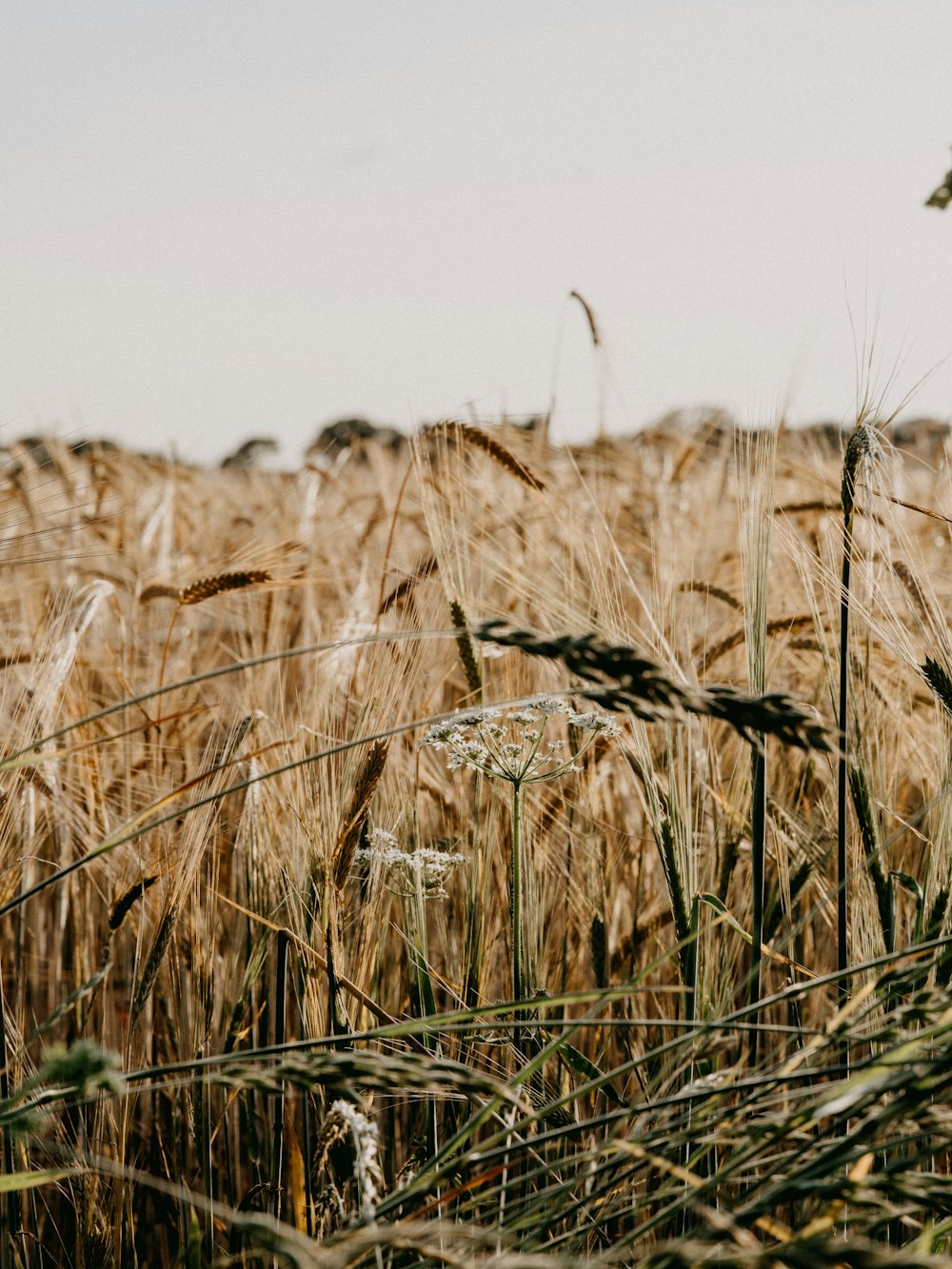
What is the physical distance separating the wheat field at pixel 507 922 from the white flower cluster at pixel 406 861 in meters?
0.01

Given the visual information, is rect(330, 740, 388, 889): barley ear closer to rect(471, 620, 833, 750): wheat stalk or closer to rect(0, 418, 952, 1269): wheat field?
rect(0, 418, 952, 1269): wheat field

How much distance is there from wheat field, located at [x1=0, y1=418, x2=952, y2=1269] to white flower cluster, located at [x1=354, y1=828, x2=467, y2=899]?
0.01 meters

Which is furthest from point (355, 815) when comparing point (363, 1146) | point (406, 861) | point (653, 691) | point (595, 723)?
point (653, 691)

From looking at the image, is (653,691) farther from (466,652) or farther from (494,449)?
(494,449)

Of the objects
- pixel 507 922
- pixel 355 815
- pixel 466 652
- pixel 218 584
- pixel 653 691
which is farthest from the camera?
pixel 218 584

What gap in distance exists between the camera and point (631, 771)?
138 centimetres

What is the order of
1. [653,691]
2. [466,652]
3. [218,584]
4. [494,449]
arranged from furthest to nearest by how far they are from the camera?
[494,449], [218,584], [466,652], [653,691]

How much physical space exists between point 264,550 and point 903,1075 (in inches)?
59.3

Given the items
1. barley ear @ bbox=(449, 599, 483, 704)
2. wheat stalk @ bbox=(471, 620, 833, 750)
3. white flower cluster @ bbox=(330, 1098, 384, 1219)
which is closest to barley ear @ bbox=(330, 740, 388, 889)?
barley ear @ bbox=(449, 599, 483, 704)

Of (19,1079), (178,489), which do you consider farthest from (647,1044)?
(178,489)

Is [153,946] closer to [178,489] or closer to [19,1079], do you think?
[19,1079]

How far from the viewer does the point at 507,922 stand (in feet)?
5.58

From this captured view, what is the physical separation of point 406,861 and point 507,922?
1.67 feet

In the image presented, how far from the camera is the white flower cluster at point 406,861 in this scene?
1.23 meters
